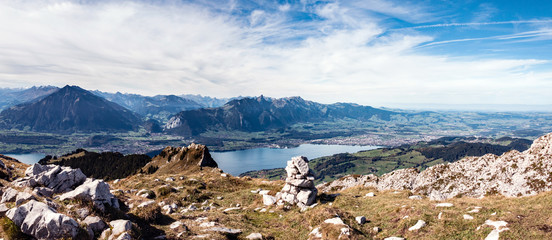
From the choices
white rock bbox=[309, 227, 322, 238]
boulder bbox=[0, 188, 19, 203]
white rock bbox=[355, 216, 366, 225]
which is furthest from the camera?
white rock bbox=[355, 216, 366, 225]

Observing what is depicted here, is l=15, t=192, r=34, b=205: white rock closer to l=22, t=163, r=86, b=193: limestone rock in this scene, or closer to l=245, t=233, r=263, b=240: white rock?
l=22, t=163, r=86, b=193: limestone rock

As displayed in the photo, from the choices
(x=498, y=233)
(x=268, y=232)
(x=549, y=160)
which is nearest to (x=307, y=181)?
(x=268, y=232)

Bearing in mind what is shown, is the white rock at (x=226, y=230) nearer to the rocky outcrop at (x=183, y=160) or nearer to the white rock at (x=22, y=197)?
the white rock at (x=22, y=197)

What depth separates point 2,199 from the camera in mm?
17578

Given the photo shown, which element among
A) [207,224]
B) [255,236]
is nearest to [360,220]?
[255,236]

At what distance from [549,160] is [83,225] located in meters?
48.7

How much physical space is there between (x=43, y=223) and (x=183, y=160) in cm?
8347

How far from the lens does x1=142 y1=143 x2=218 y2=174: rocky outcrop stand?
3356 inches

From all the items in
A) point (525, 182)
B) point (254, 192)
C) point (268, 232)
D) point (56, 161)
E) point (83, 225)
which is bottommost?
point (56, 161)

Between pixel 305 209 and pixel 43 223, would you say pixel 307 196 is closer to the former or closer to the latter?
pixel 305 209

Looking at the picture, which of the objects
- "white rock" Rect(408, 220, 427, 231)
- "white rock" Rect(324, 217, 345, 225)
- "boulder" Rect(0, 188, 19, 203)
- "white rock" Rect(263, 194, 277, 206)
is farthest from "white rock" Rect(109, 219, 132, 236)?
"white rock" Rect(408, 220, 427, 231)

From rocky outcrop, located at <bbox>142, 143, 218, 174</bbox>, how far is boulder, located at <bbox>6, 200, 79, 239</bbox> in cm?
6605

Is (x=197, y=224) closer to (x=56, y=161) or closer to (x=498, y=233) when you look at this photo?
A: (x=498, y=233)

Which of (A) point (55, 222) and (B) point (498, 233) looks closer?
(A) point (55, 222)
